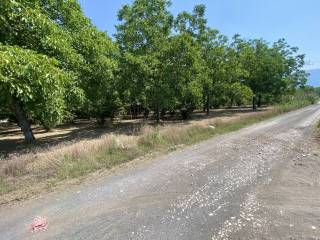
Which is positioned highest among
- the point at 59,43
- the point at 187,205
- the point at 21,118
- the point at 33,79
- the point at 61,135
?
the point at 59,43

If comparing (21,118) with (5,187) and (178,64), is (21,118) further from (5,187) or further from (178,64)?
(178,64)

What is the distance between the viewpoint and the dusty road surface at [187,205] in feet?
17.7

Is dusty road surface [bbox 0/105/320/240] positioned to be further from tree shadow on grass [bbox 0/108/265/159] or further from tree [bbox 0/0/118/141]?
tree shadow on grass [bbox 0/108/265/159]

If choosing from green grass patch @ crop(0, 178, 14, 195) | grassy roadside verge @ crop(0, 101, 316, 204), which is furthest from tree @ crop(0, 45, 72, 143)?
green grass patch @ crop(0, 178, 14, 195)

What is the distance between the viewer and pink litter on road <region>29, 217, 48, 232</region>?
5.69 m

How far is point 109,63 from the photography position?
64.7ft

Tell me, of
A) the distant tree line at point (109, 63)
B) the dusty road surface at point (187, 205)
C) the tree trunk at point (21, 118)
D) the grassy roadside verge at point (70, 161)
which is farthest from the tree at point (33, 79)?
the dusty road surface at point (187, 205)

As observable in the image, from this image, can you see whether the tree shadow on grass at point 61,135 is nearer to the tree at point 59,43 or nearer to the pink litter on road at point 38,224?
the tree at point 59,43

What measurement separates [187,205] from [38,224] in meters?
2.79

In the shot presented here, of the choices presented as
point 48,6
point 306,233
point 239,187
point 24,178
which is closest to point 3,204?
point 24,178

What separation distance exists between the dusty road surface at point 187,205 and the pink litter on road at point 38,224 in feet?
0.33

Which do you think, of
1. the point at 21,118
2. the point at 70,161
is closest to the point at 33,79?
the point at 70,161

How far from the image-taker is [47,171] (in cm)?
977

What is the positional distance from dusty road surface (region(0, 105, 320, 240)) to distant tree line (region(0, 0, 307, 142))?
571 centimetres
